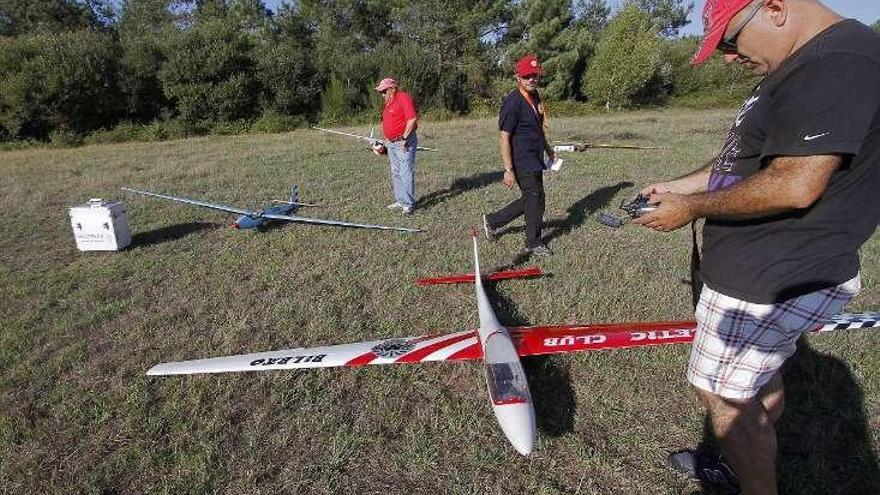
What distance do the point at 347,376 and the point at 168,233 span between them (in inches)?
214

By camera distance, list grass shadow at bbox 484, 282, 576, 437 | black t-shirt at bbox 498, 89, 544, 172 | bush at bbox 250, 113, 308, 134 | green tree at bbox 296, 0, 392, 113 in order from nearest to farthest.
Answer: grass shadow at bbox 484, 282, 576, 437, black t-shirt at bbox 498, 89, 544, 172, bush at bbox 250, 113, 308, 134, green tree at bbox 296, 0, 392, 113

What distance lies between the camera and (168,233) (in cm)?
803

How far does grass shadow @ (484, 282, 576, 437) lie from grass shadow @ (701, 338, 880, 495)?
0.89 metres

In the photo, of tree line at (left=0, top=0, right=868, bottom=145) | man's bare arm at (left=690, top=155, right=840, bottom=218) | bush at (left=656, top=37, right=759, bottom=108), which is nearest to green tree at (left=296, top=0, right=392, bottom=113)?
tree line at (left=0, top=0, right=868, bottom=145)

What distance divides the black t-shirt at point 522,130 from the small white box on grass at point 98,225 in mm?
5368

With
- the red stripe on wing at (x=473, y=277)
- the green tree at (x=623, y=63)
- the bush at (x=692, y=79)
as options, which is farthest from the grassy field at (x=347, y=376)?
the bush at (x=692, y=79)

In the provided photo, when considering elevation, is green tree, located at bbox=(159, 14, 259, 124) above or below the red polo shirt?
above

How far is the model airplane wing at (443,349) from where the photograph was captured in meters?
3.65

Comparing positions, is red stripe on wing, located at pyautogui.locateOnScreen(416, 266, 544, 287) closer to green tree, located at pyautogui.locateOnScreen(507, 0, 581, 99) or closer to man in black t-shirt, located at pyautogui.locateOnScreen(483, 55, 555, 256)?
man in black t-shirt, located at pyautogui.locateOnScreen(483, 55, 555, 256)

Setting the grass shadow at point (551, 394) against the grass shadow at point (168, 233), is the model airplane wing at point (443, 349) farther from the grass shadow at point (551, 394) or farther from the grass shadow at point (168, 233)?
the grass shadow at point (168, 233)

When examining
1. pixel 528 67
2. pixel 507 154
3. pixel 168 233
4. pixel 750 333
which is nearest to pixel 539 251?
pixel 507 154

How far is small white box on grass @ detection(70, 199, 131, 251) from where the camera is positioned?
22.5 feet

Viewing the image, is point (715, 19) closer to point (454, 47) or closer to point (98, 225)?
point (98, 225)

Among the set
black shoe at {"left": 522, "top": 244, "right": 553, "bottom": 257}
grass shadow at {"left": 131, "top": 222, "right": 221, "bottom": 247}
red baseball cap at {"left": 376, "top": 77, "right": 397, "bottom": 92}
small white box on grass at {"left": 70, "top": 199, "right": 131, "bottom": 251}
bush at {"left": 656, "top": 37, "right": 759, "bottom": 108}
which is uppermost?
bush at {"left": 656, "top": 37, "right": 759, "bottom": 108}
